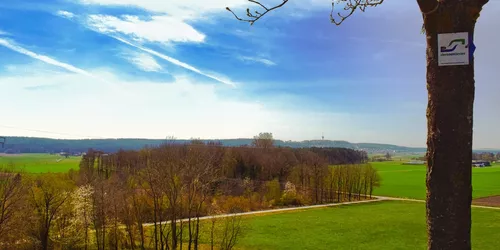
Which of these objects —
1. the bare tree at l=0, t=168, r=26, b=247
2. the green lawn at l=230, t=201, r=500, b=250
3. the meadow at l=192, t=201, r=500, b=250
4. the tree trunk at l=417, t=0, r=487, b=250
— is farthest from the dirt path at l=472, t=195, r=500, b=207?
the tree trunk at l=417, t=0, r=487, b=250

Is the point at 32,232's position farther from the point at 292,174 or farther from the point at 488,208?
the point at 488,208

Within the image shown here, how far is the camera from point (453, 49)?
326 cm

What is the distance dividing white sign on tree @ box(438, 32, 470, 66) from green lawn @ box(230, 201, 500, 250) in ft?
118

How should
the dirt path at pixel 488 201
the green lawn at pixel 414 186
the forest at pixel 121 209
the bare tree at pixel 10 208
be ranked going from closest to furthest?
the bare tree at pixel 10 208, the forest at pixel 121 209, the dirt path at pixel 488 201, the green lawn at pixel 414 186

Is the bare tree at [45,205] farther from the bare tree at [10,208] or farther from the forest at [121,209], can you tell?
the bare tree at [10,208]

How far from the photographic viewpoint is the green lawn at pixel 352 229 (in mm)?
38438

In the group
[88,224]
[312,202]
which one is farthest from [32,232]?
[312,202]

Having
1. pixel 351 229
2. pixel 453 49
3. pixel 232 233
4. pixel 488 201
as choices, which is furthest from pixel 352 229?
pixel 453 49

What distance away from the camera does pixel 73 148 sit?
178 metres

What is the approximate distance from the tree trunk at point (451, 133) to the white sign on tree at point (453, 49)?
33mm

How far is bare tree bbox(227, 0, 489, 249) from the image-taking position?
10.8ft

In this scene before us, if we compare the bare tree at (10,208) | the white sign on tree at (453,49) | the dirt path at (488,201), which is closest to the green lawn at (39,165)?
the bare tree at (10,208)

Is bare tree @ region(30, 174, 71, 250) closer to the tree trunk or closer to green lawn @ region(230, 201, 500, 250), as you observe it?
green lawn @ region(230, 201, 500, 250)

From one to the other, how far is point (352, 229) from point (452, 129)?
148 ft
